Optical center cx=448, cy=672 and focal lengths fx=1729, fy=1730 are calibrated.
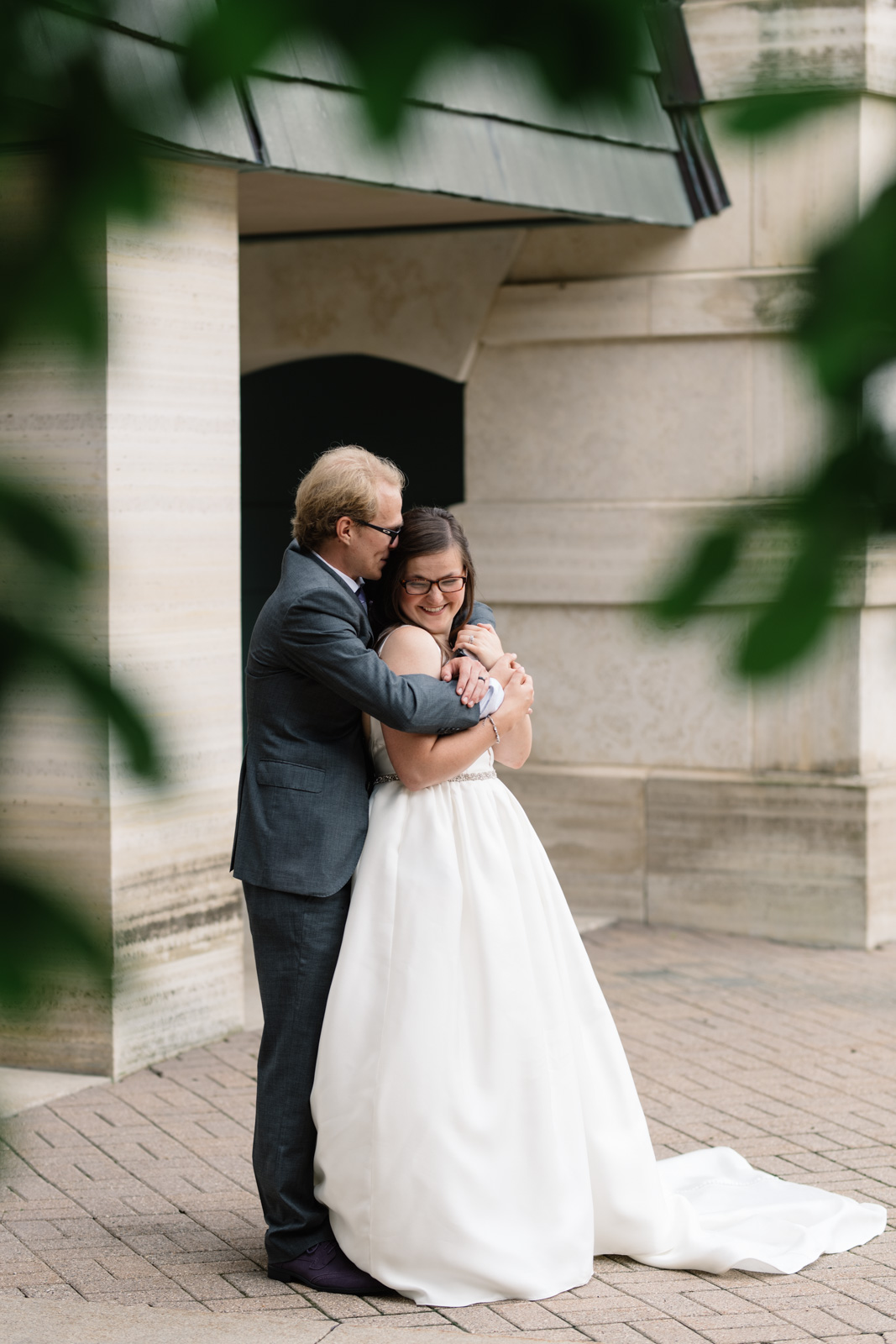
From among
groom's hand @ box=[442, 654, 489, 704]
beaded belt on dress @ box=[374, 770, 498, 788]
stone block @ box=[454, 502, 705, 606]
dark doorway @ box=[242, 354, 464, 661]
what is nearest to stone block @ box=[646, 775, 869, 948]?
stone block @ box=[454, 502, 705, 606]

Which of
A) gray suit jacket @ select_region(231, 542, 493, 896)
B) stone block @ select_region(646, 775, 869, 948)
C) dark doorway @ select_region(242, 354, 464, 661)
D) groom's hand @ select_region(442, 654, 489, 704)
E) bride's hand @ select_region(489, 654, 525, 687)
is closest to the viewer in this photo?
gray suit jacket @ select_region(231, 542, 493, 896)

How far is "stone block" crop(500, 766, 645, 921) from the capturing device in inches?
308

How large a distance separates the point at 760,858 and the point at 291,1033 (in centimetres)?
403

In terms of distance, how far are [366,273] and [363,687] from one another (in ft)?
15.9

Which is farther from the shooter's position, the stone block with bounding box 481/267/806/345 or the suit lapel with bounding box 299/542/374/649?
the stone block with bounding box 481/267/806/345

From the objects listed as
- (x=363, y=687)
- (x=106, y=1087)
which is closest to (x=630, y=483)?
(x=106, y=1087)

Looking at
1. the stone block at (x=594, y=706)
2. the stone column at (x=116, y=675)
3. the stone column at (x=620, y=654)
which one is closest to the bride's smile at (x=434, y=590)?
the stone column at (x=116, y=675)

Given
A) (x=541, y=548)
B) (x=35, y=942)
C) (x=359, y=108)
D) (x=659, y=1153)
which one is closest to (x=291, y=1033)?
(x=659, y=1153)

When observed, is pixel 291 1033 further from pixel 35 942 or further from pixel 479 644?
pixel 35 942

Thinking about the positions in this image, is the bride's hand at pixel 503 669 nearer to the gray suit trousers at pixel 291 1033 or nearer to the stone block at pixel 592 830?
the gray suit trousers at pixel 291 1033

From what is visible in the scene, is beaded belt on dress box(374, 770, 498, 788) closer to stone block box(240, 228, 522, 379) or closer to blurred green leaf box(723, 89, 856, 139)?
blurred green leaf box(723, 89, 856, 139)

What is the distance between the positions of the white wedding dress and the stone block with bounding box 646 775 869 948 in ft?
11.9

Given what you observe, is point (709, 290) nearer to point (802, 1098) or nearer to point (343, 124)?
point (802, 1098)

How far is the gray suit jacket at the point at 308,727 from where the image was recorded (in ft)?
Answer: 12.3
